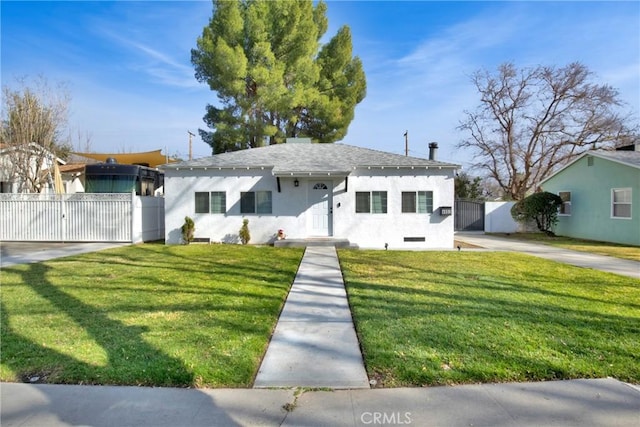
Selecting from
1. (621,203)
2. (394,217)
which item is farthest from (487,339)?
(621,203)

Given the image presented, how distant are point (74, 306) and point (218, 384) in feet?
10.7

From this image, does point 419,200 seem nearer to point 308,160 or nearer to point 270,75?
point 308,160

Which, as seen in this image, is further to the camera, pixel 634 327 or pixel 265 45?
pixel 265 45

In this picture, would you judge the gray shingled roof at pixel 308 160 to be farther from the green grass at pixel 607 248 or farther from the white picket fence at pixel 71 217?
the green grass at pixel 607 248

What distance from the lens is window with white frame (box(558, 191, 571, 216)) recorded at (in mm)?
17203

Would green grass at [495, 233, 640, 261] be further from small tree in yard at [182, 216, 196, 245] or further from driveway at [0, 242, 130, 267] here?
driveway at [0, 242, 130, 267]

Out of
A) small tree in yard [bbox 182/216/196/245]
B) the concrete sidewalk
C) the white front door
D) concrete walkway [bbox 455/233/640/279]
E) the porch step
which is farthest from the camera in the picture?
the white front door

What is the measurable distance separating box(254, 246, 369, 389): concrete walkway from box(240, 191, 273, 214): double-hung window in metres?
7.03

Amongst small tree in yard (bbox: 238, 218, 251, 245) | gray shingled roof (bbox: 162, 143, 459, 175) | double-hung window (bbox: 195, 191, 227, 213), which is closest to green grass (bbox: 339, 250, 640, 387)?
gray shingled roof (bbox: 162, 143, 459, 175)

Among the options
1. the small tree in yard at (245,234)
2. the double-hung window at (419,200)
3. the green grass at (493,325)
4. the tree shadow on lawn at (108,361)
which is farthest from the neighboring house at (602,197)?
the tree shadow on lawn at (108,361)

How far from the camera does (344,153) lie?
14.3 metres

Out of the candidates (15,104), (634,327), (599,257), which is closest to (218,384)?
(634,327)

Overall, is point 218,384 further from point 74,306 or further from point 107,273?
point 107,273

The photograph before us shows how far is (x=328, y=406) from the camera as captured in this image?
8.67 feet
